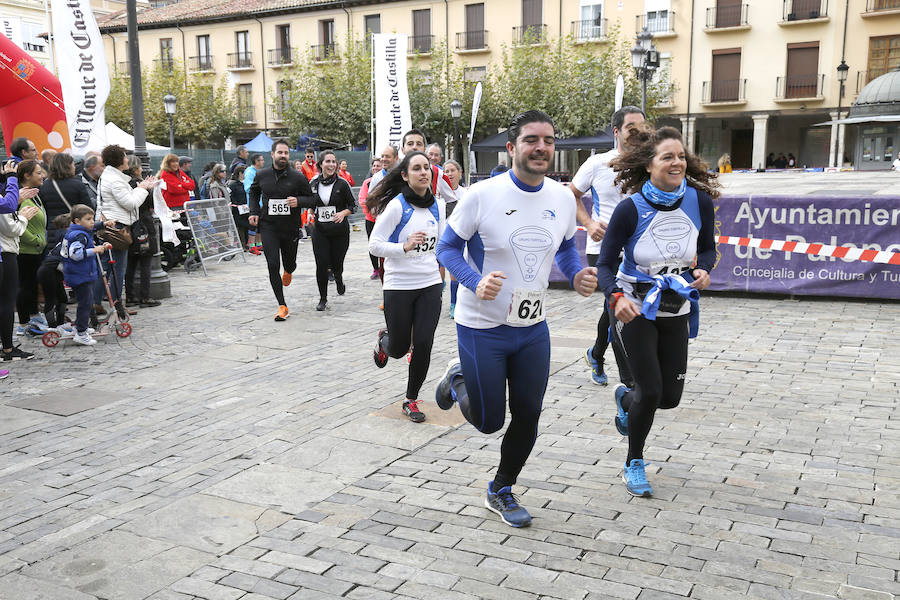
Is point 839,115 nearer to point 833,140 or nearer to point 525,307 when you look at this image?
point 833,140

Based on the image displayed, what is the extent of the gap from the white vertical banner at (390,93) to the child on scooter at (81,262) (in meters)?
9.07

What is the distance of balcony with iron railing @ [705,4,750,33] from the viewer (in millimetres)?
41188

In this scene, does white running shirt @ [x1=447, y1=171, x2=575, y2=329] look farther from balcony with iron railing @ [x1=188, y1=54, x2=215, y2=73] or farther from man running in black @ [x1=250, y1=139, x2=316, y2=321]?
balcony with iron railing @ [x1=188, y1=54, x2=215, y2=73]

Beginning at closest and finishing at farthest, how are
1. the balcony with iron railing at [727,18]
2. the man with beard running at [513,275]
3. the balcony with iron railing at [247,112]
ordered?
1. the man with beard running at [513,275]
2. the balcony with iron railing at [727,18]
3. the balcony with iron railing at [247,112]

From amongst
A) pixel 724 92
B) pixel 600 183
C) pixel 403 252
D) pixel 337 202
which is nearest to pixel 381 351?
pixel 403 252

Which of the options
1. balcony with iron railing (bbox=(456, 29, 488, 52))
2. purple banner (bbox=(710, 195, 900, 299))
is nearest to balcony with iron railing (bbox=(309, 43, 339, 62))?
balcony with iron railing (bbox=(456, 29, 488, 52))

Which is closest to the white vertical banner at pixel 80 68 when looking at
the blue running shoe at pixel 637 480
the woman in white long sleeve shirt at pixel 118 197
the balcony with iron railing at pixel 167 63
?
the woman in white long sleeve shirt at pixel 118 197

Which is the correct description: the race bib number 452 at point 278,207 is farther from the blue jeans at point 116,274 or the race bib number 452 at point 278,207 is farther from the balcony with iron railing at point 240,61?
the balcony with iron railing at point 240,61

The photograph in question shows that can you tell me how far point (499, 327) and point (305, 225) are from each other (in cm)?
1537

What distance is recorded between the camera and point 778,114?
41.4m

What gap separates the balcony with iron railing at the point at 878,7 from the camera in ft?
125

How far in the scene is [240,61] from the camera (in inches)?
2032

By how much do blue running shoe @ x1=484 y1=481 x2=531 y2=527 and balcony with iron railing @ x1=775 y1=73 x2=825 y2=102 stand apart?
4162 centimetres

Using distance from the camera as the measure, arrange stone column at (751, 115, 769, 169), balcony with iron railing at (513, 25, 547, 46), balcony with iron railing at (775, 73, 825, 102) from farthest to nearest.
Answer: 1. balcony with iron railing at (513, 25, 547, 46)
2. stone column at (751, 115, 769, 169)
3. balcony with iron railing at (775, 73, 825, 102)
